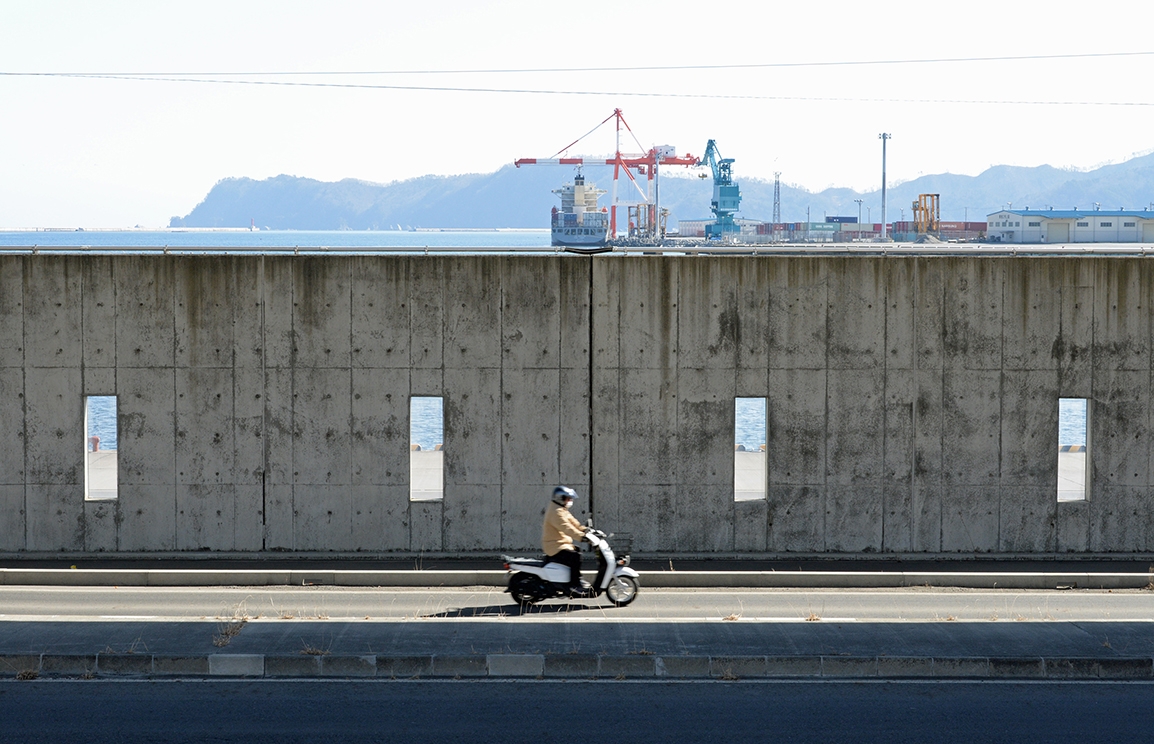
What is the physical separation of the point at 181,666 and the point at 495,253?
8442 mm

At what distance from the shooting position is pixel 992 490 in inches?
657

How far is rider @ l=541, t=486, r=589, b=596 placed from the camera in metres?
13.1

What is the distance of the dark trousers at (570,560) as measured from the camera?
42.9ft

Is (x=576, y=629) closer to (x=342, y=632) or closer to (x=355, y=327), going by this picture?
(x=342, y=632)

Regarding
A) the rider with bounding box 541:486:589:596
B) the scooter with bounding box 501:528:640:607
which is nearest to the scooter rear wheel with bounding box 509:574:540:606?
the scooter with bounding box 501:528:640:607

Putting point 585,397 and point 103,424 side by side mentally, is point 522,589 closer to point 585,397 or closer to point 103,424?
point 585,397

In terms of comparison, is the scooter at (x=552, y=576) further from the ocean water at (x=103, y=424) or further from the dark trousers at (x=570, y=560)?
the ocean water at (x=103, y=424)

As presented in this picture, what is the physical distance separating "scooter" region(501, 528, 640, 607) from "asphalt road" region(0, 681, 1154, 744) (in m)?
2.98

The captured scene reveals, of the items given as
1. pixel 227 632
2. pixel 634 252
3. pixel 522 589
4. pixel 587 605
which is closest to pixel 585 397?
pixel 634 252

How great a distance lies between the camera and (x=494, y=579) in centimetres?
1472

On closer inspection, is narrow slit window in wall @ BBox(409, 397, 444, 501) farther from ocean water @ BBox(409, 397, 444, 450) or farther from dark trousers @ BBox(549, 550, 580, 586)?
ocean water @ BBox(409, 397, 444, 450)

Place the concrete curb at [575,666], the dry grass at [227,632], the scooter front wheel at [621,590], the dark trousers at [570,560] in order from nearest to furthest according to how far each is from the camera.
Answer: the concrete curb at [575,666] → the dry grass at [227,632] → the dark trousers at [570,560] → the scooter front wheel at [621,590]

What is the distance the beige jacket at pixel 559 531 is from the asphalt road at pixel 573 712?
3.17m

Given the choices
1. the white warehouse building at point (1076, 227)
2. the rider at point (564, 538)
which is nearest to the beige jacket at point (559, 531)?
the rider at point (564, 538)
